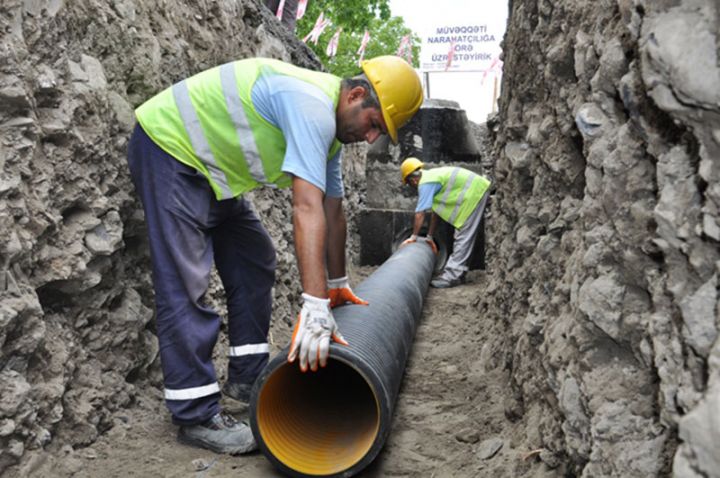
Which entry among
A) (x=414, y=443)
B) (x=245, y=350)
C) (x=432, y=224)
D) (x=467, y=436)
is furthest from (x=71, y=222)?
(x=432, y=224)

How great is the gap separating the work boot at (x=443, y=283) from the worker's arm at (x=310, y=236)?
5.20 metres

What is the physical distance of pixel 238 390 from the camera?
2957 millimetres

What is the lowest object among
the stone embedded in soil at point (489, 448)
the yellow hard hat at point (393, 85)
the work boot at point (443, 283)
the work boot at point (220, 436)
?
the work boot at point (443, 283)

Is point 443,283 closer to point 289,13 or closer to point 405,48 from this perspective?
point 289,13

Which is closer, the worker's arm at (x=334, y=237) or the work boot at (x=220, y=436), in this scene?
the work boot at (x=220, y=436)

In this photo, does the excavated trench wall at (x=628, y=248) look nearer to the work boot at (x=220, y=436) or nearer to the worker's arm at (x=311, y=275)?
the worker's arm at (x=311, y=275)

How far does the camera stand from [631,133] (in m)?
1.58

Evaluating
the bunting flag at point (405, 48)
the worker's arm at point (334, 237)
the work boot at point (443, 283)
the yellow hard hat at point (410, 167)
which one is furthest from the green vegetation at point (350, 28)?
the worker's arm at point (334, 237)

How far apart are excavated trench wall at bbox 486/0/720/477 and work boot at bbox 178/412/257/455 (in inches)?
44.7

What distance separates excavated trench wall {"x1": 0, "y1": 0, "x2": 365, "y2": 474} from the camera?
82.7 inches

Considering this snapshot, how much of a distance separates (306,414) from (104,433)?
33.2 inches

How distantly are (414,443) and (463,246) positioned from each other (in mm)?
4973

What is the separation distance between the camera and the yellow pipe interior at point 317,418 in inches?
90.9

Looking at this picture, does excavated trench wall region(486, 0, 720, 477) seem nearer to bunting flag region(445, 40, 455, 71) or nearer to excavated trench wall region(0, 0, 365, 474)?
excavated trench wall region(0, 0, 365, 474)
